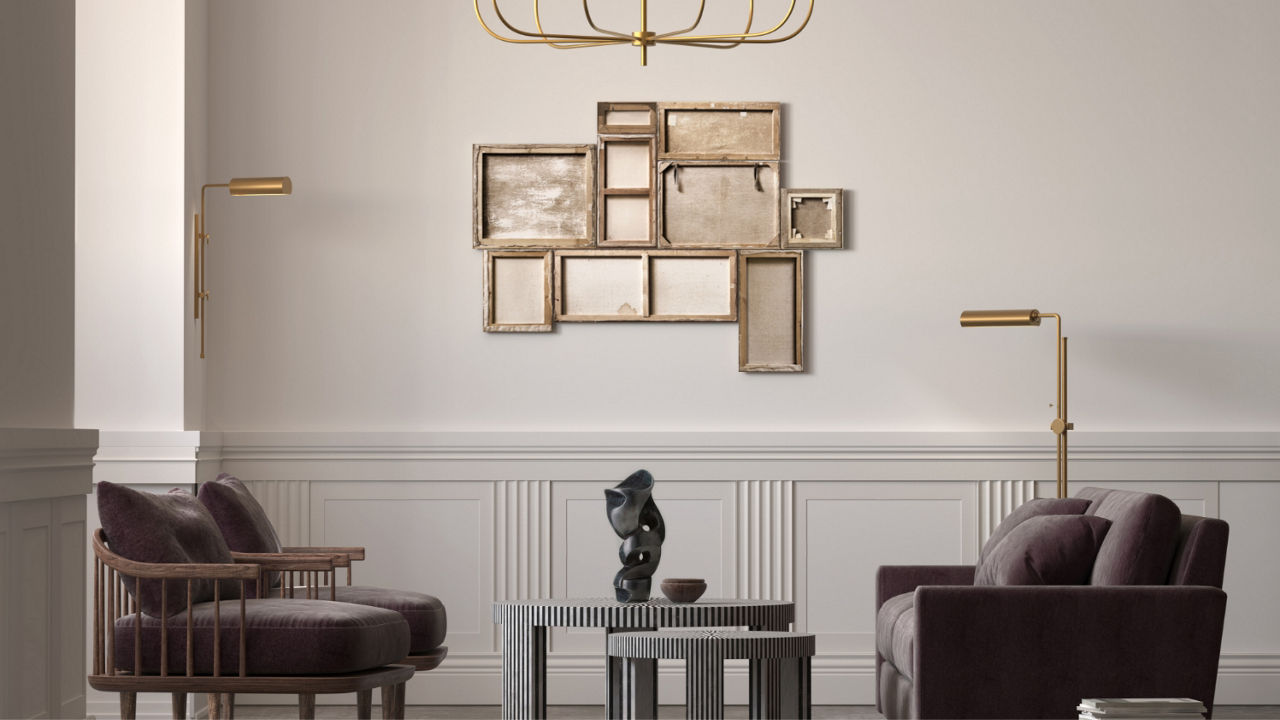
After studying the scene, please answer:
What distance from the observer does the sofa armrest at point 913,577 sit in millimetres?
4707

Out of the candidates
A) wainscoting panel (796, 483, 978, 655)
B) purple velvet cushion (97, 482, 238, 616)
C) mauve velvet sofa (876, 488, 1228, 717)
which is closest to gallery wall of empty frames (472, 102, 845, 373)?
wainscoting panel (796, 483, 978, 655)

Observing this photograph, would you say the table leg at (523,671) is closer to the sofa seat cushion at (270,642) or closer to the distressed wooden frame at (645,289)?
the sofa seat cushion at (270,642)

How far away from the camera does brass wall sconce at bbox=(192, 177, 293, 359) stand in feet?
16.6

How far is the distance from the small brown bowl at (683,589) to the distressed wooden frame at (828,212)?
1.97 meters

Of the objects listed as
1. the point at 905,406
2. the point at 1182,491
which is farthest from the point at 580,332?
the point at 1182,491

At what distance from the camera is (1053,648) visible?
11.5 feet

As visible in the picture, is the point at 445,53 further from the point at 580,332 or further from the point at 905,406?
the point at 905,406

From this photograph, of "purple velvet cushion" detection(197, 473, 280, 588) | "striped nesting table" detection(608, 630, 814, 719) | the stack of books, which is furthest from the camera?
"purple velvet cushion" detection(197, 473, 280, 588)

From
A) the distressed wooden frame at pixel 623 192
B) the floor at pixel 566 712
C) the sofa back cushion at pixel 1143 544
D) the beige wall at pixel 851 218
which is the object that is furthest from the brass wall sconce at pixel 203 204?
the sofa back cushion at pixel 1143 544

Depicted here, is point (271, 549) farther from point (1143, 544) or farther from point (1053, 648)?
point (1143, 544)

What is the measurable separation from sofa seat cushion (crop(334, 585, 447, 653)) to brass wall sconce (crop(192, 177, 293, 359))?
5.29 feet

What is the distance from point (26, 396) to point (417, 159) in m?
2.70

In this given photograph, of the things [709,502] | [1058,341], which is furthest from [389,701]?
[1058,341]

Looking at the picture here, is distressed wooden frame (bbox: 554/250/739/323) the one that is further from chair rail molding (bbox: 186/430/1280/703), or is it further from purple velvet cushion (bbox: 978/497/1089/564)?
purple velvet cushion (bbox: 978/497/1089/564)
